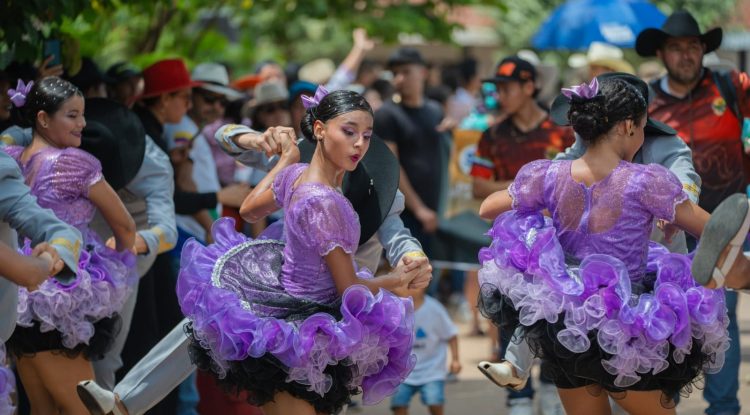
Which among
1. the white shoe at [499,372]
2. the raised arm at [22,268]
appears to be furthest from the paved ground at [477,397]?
the raised arm at [22,268]

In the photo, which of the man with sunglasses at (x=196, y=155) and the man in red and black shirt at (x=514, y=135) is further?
the man in red and black shirt at (x=514, y=135)

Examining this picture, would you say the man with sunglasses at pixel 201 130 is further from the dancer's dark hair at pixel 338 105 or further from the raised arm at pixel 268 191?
the dancer's dark hair at pixel 338 105

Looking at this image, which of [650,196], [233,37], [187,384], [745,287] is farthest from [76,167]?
[233,37]

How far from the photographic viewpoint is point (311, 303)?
5684mm

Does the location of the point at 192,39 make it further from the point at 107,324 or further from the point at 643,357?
the point at 643,357

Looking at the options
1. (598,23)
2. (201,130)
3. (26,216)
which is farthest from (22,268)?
(598,23)

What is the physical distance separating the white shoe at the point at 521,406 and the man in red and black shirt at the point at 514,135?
150 cm

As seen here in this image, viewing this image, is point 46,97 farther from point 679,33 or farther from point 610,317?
point 679,33

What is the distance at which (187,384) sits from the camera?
332 inches

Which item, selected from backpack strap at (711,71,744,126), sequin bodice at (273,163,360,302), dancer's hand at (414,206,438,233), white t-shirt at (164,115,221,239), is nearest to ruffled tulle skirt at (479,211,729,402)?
sequin bodice at (273,163,360,302)

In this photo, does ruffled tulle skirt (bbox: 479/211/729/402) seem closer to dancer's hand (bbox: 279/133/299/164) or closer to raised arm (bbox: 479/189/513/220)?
raised arm (bbox: 479/189/513/220)

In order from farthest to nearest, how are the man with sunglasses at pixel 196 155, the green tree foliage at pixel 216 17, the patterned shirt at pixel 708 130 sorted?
the green tree foliage at pixel 216 17 → the man with sunglasses at pixel 196 155 → the patterned shirt at pixel 708 130

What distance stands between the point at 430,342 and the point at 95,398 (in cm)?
309

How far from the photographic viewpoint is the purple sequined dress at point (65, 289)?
6629 mm
